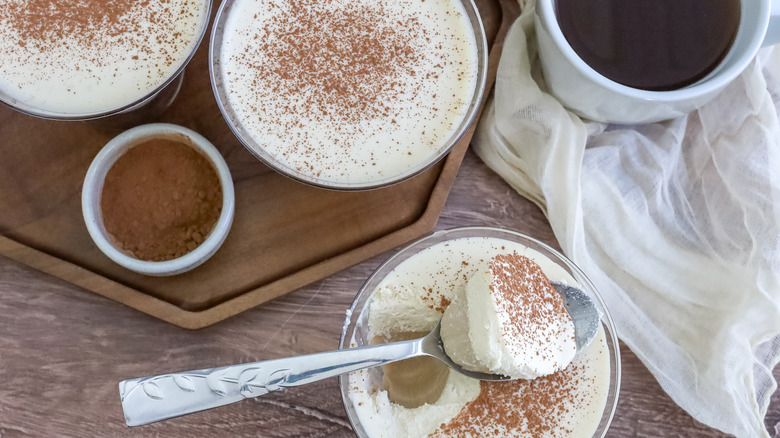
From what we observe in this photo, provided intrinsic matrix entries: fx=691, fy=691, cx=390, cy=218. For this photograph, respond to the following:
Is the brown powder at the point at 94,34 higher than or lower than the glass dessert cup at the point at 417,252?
higher

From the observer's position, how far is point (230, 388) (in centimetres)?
112

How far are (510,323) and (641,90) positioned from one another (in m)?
0.47

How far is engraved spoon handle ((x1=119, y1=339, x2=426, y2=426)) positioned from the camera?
1106 mm

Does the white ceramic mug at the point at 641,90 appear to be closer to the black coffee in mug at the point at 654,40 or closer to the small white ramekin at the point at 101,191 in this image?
the black coffee in mug at the point at 654,40

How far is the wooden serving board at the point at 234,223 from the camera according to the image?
135 cm

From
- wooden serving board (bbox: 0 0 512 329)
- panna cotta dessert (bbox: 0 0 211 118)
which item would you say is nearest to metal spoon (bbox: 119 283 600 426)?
wooden serving board (bbox: 0 0 512 329)

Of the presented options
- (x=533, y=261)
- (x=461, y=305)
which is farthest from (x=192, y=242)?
(x=533, y=261)

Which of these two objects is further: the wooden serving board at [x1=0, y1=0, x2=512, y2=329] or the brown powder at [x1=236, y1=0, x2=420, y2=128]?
the wooden serving board at [x1=0, y1=0, x2=512, y2=329]

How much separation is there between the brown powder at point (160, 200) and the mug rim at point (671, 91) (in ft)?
2.21

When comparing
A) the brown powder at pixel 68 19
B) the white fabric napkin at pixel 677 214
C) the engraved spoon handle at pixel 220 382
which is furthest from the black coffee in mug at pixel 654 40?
the brown powder at pixel 68 19

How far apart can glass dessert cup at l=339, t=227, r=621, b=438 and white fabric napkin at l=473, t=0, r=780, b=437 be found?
82 millimetres

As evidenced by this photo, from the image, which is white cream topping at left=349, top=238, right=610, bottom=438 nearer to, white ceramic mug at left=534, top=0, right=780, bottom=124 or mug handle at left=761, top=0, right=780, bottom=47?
white ceramic mug at left=534, top=0, right=780, bottom=124

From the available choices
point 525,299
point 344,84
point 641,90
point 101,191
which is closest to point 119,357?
point 101,191

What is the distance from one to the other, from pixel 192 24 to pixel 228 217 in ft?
1.19
